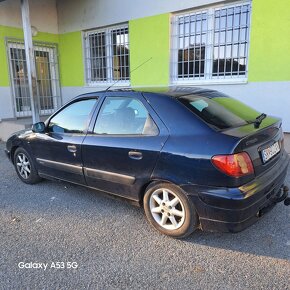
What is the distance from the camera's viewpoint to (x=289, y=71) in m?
5.78

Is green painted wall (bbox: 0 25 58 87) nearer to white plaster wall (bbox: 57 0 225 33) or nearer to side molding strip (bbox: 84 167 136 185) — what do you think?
white plaster wall (bbox: 57 0 225 33)

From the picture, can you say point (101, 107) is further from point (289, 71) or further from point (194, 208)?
point (289, 71)

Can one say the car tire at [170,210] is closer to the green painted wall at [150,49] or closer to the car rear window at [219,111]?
the car rear window at [219,111]

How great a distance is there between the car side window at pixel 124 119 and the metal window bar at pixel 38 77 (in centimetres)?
545

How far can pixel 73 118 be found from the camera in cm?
387

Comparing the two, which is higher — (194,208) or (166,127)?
(166,127)

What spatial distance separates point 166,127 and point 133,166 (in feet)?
1.89

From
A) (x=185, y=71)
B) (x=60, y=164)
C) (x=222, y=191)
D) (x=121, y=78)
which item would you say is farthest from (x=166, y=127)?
(x=121, y=78)

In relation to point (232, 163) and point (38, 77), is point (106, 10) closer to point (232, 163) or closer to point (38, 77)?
point (38, 77)

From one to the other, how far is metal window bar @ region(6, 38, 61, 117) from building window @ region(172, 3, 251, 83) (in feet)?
13.8

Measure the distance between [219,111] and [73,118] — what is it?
1.95m

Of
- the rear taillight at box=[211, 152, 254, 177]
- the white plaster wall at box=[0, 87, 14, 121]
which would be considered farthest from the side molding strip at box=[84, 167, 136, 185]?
the white plaster wall at box=[0, 87, 14, 121]

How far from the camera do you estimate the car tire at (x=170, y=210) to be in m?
2.80

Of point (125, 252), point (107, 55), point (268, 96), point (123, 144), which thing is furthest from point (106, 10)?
point (125, 252)
